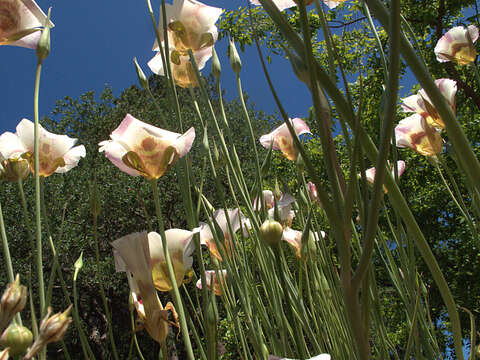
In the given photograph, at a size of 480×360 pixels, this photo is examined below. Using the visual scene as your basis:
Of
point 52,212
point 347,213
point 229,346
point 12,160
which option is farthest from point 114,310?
point 347,213

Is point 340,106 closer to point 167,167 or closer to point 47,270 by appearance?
point 167,167

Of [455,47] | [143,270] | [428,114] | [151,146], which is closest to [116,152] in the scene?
[151,146]

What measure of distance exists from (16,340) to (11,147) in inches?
18.8

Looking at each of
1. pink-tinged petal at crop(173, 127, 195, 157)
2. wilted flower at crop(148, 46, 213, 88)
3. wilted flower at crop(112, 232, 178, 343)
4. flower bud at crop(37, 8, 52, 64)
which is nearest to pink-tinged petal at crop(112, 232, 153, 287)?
wilted flower at crop(112, 232, 178, 343)

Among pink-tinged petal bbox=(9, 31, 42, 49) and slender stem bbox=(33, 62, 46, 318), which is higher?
pink-tinged petal bbox=(9, 31, 42, 49)

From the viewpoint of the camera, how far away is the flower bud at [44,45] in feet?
1.63

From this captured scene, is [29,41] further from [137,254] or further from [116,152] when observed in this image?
[137,254]

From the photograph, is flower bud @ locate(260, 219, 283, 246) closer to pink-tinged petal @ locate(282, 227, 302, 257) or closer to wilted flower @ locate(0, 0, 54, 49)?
wilted flower @ locate(0, 0, 54, 49)

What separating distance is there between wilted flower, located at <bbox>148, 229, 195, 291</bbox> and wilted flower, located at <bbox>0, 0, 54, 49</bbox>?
0.85 ft

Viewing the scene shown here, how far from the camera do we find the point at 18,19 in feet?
1.55

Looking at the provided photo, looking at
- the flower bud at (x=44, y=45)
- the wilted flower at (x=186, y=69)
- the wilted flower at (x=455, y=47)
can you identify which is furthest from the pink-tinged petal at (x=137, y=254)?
the wilted flower at (x=455, y=47)

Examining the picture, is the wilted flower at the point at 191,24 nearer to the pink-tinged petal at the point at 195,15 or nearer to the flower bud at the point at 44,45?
the pink-tinged petal at the point at 195,15

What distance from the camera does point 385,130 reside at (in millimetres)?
205

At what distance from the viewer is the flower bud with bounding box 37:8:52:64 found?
1.63 ft
